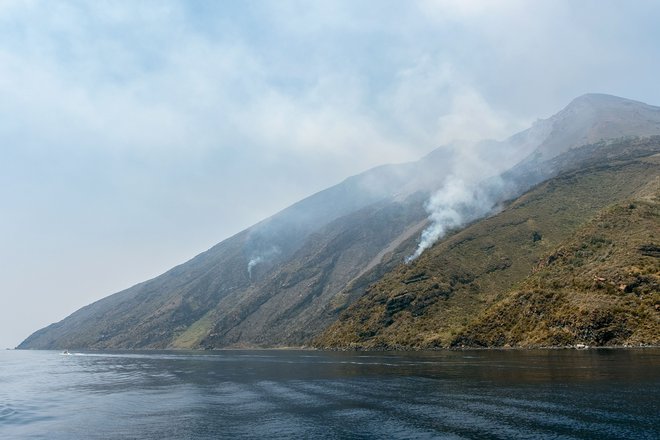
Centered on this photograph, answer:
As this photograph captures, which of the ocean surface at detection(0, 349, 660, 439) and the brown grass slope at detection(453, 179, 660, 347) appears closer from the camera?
the ocean surface at detection(0, 349, 660, 439)

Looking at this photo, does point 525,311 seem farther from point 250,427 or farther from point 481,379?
point 250,427

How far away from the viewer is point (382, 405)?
68750 millimetres

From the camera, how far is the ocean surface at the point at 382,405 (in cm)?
5200

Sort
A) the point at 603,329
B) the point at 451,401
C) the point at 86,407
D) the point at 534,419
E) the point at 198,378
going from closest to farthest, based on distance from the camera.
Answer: the point at 534,419
the point at 451,401
the point at 86,407
the point at 198,378
the point at 603,329

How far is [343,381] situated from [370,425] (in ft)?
139

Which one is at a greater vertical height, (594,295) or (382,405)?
(594,295)

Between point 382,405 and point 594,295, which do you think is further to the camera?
point 594,295

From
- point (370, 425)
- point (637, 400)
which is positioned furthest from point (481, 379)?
point (370, 425)

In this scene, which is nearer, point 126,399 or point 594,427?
point 594,427

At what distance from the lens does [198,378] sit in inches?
4892

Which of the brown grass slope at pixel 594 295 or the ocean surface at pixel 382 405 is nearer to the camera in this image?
the ocean surface at pixel 382 405

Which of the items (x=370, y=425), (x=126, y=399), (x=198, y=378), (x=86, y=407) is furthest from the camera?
(x=198, y=378)

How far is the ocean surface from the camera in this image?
5200 centimetres

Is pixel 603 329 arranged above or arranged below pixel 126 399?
below
